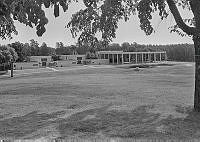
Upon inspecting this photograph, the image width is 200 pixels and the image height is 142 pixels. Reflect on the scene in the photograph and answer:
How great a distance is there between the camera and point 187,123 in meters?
8.37

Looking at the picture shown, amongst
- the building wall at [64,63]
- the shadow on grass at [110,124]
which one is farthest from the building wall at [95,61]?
the shadow on grass at [110,124]

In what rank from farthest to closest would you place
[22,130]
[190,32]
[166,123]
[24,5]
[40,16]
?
[190,32] < [166,123] < [22,130] < [24,5] < [40,16]

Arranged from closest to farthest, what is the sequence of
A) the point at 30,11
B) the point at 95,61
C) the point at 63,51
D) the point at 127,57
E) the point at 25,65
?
the point at 30,11 < the point at 25,65 < the point at 95,61 < the point at 127,57 < the point at 63,51

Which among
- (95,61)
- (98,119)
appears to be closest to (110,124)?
(98,119)

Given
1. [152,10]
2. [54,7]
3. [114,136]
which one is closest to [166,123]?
[114,136]

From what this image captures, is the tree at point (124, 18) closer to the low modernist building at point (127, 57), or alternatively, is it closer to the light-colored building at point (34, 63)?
the light-colored building at point (34, 63)

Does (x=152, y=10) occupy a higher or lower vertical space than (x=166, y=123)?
higher

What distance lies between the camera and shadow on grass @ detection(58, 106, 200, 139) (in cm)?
700

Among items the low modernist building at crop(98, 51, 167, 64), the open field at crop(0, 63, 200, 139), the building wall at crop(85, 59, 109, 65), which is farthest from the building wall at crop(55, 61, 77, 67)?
the open field at crop(0, 63, 200, 139)

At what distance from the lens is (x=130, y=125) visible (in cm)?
786

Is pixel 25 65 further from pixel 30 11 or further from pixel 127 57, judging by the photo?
pixel 30 11

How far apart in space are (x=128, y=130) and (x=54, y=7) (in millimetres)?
4855

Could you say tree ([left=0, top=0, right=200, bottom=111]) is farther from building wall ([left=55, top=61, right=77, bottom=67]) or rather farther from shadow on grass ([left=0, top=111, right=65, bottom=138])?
building wall ([left=55, top=61, right=77, bottom=67])

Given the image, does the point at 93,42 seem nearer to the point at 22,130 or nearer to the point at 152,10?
the point at 152,10
